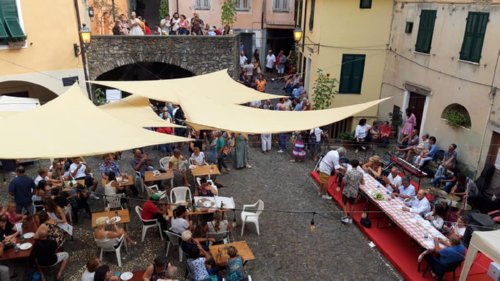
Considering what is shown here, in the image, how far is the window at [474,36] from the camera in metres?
11.5

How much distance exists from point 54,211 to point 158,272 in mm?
3053

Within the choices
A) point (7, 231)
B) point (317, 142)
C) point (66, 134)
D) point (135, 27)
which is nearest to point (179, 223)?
point (66, 134)

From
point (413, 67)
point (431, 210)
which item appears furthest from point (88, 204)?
point (413, 67)

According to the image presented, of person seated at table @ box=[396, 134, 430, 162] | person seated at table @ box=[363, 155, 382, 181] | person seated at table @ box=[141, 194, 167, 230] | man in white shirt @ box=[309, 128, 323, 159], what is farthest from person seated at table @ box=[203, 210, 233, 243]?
person seated at table @ box=[396, 134, 430, 162]

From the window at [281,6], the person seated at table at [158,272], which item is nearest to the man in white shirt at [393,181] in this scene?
the person seated at table at [158,272]

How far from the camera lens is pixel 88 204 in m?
10.1

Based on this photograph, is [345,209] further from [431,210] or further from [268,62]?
[268,62]

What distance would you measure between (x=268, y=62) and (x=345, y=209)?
1632 cm

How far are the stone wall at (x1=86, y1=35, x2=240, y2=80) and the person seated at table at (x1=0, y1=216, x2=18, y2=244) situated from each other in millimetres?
9096

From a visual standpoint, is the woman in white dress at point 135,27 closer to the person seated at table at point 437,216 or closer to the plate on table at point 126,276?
the plate on table at point 126,276

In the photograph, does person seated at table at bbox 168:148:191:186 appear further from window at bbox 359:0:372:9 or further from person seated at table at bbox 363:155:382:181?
window at bbox 359:0:372:9

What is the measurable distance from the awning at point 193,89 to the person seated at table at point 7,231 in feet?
14.1

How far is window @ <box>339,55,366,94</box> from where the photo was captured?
54.2 ft

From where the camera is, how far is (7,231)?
7.91 metres
